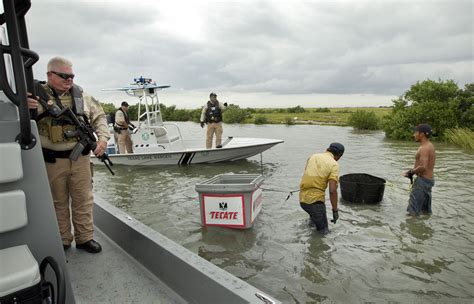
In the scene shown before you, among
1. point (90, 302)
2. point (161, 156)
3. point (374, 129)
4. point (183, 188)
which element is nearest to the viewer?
point (90, 302)

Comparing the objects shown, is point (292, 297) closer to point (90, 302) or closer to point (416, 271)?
point (416, 271)

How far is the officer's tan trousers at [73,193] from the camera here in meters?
2.99

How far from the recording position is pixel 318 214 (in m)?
5.32

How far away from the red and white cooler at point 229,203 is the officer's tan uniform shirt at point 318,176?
808mm

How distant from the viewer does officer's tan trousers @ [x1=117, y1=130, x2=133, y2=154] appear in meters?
Result: 12.5

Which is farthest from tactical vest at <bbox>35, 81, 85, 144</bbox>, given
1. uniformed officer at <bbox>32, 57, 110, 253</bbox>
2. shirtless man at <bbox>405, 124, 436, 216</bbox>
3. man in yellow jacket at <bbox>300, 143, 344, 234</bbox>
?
shirtless man at <bbox>405, 124, 436, 216</bbox>

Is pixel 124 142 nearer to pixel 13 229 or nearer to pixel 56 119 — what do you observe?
pixel 56 119

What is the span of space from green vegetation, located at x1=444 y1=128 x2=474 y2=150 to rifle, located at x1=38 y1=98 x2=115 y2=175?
18698mm

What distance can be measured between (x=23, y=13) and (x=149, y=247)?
1.96 metres

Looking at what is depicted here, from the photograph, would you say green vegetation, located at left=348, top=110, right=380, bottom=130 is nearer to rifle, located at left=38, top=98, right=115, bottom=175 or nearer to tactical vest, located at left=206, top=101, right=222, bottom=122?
tactical vest, located at left=206, top=101, right=222, bottom=122

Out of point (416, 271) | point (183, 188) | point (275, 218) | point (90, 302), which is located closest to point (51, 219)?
point (90, 302)

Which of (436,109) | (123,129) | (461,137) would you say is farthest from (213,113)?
(436,109)

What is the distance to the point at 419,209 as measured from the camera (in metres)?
6.26

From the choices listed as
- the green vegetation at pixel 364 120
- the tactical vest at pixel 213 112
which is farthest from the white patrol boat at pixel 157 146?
the green vegetation at pixel 364 120
